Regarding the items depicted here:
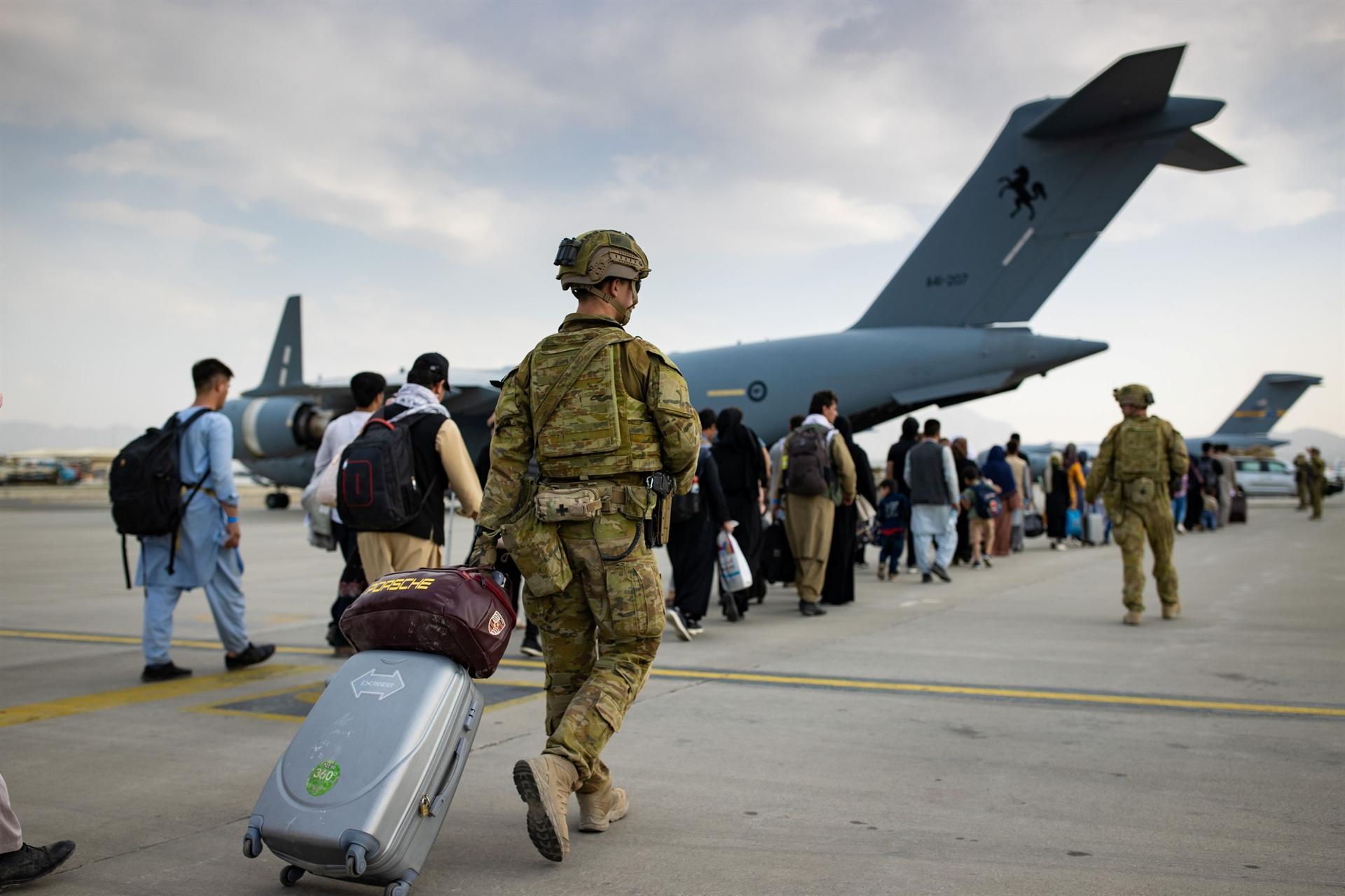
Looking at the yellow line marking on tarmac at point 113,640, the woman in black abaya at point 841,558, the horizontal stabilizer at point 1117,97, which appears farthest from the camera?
the horizontal stabilizer at point 1117,97

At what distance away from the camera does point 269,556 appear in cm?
1351

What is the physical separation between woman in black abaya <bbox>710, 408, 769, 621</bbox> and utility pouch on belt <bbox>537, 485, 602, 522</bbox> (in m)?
5.09

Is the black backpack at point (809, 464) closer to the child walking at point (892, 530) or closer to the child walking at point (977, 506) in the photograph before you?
the child walking at point (892, 530)

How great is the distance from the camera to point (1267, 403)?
40.4 metres

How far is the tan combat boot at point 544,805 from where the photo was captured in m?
2.67

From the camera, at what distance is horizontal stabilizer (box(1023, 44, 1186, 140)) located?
12.3 m

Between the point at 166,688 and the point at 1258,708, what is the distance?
560cm

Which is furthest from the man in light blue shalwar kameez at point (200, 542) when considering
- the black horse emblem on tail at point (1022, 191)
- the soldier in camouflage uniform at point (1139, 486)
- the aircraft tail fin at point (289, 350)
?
the aircraft tail fin at point (289, 350)

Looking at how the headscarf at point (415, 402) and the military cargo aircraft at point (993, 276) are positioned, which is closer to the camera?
the headscarf at point (415, 402)

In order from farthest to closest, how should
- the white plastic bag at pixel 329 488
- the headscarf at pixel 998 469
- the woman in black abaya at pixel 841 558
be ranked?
the headscarf at pixel 998 469
the woman in black abaya at pixel 841 558
the white plastic bag at pixel 329 488

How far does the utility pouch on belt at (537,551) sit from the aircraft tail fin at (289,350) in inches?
1026

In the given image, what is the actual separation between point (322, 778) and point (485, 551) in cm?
83

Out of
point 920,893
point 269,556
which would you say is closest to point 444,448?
point 920,893

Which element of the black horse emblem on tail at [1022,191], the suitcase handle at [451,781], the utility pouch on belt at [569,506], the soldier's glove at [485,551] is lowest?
the suitcase handle at [451,781]
